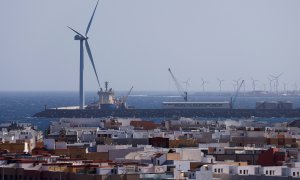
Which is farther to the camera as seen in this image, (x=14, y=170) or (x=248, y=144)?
(x=248, y=144)

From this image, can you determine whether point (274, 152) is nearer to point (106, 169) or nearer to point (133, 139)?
point (106, 169)

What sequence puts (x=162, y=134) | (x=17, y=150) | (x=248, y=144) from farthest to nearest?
(x=162, y=134), (x=248, y=144), (x=17, y=150)

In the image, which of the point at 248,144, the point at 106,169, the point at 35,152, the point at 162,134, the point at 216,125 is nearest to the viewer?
the point at 106,169

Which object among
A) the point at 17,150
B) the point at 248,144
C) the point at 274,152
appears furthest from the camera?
the point at 248,144

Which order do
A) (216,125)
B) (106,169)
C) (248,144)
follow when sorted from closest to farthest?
(106,169), (248,144), (216,125)

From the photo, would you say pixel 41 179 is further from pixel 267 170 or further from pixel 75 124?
pixel 75 124

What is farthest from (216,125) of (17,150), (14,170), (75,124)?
(14,170)
